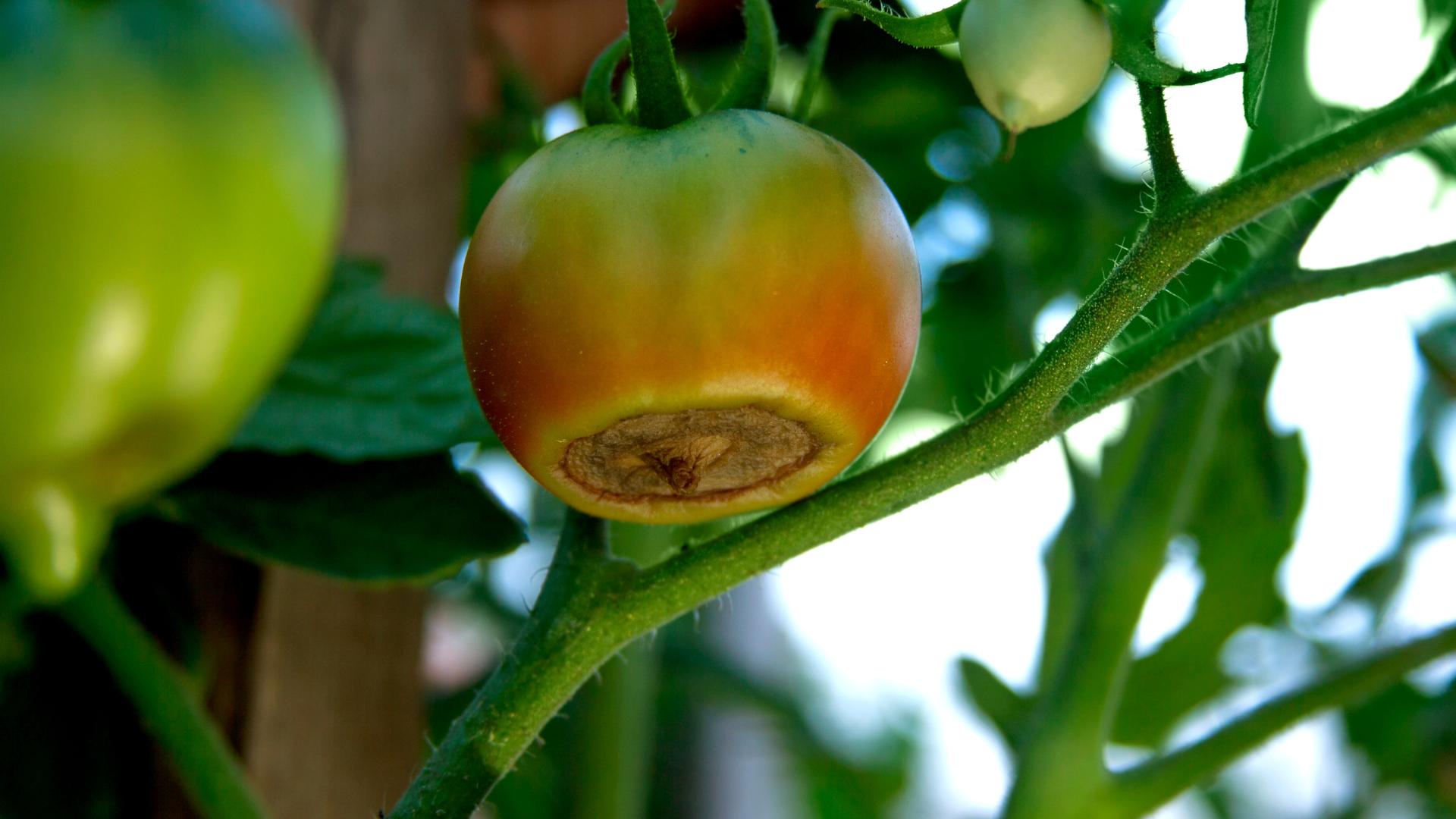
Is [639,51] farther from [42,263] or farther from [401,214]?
[401,214]

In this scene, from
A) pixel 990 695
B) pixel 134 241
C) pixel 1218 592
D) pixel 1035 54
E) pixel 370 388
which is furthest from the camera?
pixel 1218 592

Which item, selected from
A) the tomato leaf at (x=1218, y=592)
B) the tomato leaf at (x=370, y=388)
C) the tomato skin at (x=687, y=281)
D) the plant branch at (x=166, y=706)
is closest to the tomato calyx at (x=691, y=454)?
the tomato skin at (x=687, y=281)

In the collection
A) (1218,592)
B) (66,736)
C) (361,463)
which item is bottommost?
(66,736)

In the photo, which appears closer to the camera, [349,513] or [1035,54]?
[1035,54]

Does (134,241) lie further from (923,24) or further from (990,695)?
(990,695)

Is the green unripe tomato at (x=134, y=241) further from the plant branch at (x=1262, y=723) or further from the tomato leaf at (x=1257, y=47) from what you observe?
the plant branch at (x=1262, y=723)

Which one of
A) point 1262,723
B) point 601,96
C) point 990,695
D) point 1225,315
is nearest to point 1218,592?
point 990,695

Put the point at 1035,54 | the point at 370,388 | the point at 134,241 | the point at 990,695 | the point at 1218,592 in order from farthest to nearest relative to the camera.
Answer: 1. the point at 1218,592
2. the point at 990,695
3. the point at 370,388
4. the point at 1035,54
5. the point at 134,241
